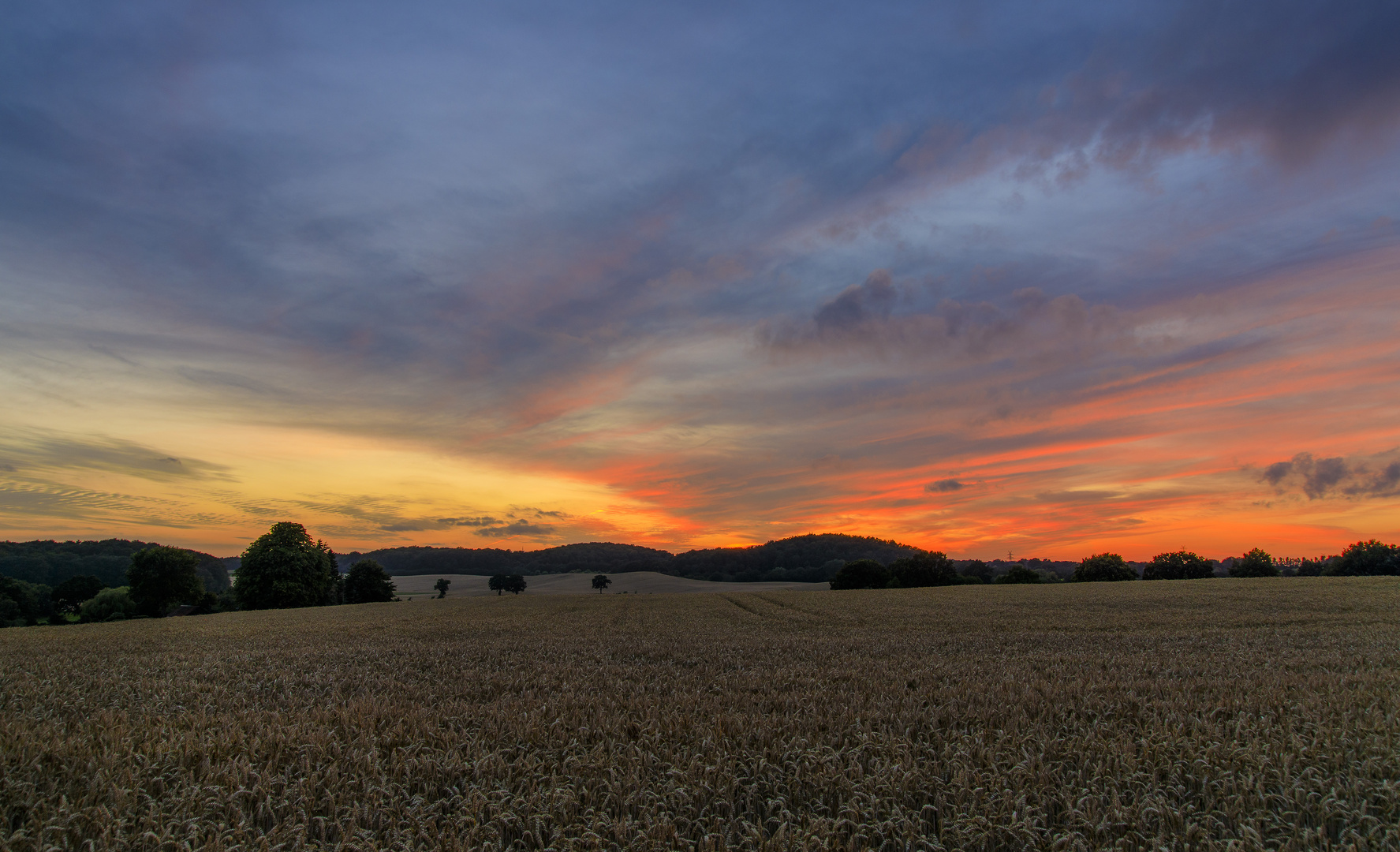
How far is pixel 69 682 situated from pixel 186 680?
105 inches

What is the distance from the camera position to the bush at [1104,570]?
7969cm

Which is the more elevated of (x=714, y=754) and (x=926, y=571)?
(x=714, y=754)

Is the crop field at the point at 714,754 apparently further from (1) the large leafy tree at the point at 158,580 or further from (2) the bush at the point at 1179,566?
(2) the bush at the point at 1179,566

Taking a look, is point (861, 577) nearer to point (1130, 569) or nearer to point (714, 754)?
point (1130, 569)

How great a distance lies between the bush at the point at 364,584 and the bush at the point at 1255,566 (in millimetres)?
118310

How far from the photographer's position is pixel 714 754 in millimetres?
5926

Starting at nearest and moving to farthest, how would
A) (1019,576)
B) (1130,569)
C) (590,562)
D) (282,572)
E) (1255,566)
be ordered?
(282,572) → (1255,566) → (1130,569) → (1019,576) → (590,562)

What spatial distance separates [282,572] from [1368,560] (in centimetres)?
12825

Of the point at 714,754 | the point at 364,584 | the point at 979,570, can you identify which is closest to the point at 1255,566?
the point at 979,570

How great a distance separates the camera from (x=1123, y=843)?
172 inches

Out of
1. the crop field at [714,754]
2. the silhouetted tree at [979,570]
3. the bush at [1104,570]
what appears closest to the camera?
the crop field at [714,754]

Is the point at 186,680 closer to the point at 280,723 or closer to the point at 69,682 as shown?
the point at 69,682

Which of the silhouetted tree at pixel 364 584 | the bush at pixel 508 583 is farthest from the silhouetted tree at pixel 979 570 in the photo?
the silhouetted tree at pixel 364 584

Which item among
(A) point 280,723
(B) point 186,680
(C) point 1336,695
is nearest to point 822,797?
(A) point 280,723
